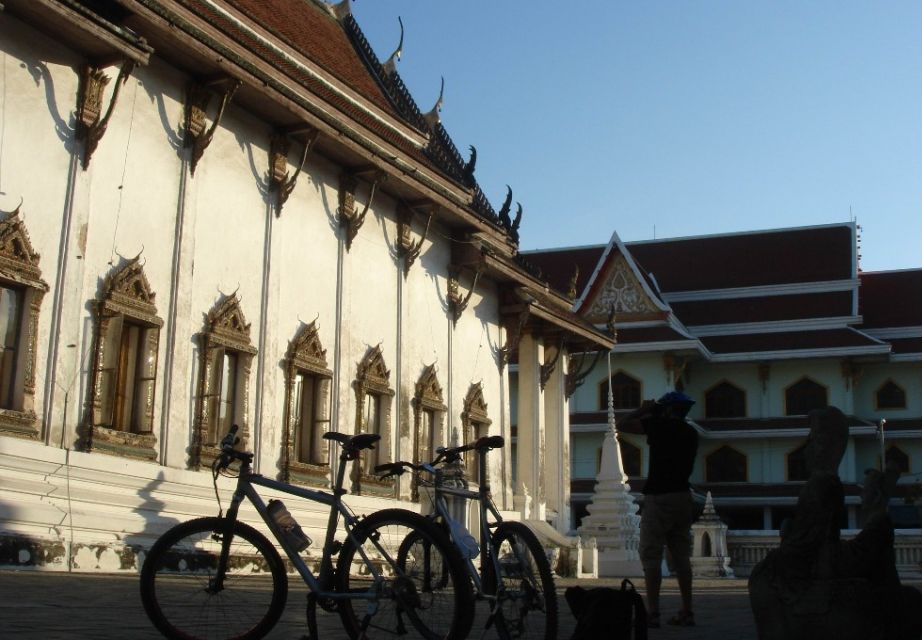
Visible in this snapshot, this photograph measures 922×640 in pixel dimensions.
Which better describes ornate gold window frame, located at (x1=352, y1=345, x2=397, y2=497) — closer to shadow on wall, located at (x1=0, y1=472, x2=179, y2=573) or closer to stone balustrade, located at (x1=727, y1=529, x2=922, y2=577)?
shadow on wall, located at (x1=0, y1=472, x2=179, y2=573)

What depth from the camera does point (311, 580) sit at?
4266 mm

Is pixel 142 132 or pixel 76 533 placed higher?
pixel 142 132

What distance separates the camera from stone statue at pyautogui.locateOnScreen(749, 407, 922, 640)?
12.8 feet

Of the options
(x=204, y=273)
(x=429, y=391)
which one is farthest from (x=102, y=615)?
(x=429, y=391)

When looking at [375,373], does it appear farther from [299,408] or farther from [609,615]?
[609,615]

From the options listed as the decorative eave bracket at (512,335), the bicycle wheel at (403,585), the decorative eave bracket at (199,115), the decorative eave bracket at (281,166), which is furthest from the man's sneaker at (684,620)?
the decorative eave bracket at (512,335)

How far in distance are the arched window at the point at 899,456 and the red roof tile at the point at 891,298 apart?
3717 millimetres

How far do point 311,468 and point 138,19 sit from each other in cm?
478

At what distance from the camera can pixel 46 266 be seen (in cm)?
884

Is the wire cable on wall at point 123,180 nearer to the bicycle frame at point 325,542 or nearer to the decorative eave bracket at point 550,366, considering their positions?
the bicycle frame at point 325,542

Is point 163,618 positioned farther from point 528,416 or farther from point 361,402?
point 528,416

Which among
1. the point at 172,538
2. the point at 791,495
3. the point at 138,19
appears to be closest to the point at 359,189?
the point at 138,19

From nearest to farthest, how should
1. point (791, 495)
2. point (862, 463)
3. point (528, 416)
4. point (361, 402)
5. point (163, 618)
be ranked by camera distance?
point (163, 618) → point (361, 402) → point (528, 416) → point (791, 495) → point (862, 463)

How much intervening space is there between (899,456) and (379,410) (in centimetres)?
2253
